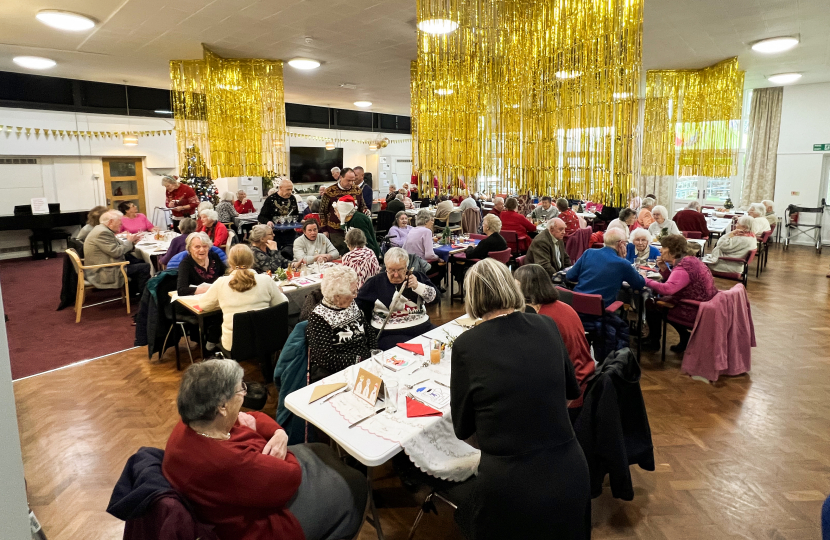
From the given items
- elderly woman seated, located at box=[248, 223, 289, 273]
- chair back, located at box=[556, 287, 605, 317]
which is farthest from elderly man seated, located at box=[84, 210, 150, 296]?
chair back, located at box=[556, 287, 605, 317]

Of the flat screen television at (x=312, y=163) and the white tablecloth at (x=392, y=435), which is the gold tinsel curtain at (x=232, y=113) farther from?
the flat screen television at (x=312, y=163)

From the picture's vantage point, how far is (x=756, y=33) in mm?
6355

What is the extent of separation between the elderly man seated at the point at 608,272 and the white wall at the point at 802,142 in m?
10.3

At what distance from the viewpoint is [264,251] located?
5.70 m

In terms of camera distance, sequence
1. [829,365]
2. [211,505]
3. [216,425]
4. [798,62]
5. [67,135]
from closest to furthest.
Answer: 1. [211,505]
2. [216,425]
3. [829,365]
4. [798,62]
5. [67,135]

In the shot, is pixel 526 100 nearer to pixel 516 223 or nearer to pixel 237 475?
pixel 237 475

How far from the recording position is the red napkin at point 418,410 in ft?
8.02

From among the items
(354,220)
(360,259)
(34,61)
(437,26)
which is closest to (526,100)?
(437,26)

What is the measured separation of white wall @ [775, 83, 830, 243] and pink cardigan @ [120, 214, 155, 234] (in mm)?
14257

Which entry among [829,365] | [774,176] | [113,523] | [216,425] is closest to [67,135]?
[113,523]

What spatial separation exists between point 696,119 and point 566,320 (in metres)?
7.52

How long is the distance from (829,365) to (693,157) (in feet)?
16.2

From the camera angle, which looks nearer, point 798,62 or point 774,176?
point 798,62

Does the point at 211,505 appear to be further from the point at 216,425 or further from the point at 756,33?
the point at 756,33
